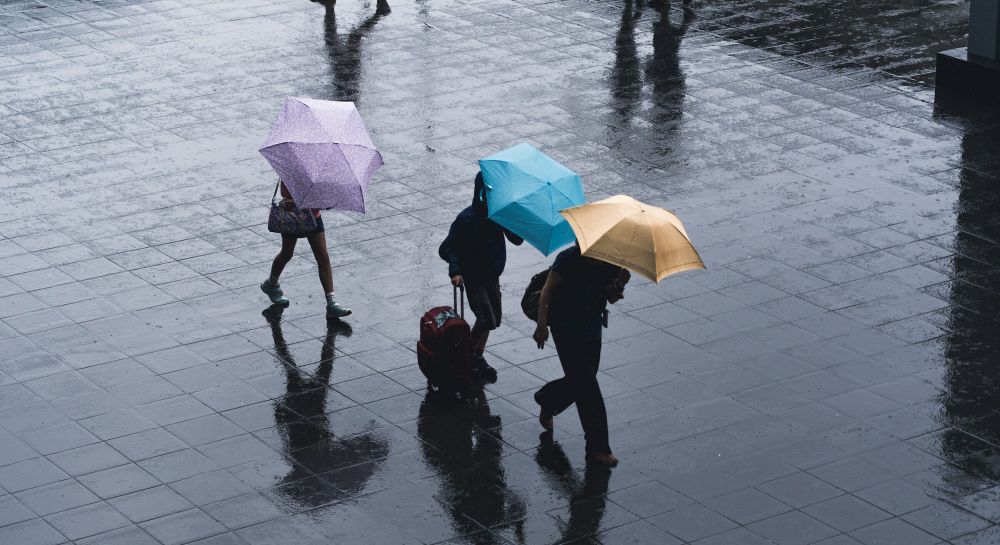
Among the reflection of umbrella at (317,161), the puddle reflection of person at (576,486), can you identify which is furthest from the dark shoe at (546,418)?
the reflection of umbrella at (317,161)

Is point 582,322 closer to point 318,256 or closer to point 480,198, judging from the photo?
point 480,198

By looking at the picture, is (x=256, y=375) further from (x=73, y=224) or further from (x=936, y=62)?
(x=936, y=62)

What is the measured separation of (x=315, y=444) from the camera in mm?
9961

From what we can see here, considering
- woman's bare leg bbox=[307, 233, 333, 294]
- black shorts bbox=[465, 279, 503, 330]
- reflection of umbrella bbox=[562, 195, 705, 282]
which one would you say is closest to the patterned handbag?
woman's bare leg bbox=[307, 233, 333, 294]

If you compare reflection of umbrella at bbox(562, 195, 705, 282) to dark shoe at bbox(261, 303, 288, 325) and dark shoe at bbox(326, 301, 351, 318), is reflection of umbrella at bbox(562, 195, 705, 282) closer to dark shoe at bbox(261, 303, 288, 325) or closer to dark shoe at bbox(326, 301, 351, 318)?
dark shoe at bbox(326, 301, 351, 318)

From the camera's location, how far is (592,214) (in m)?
9.30

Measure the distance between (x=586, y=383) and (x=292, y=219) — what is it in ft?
10.7

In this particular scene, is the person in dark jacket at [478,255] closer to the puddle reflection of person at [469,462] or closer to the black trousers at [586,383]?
the puddle reflection of person at [469,462]

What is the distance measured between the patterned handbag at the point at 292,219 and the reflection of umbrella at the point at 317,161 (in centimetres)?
54

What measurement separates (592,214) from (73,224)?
645 cm

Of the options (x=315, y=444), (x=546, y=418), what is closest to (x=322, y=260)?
(x=315, y=444)

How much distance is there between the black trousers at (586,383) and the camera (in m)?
9.48

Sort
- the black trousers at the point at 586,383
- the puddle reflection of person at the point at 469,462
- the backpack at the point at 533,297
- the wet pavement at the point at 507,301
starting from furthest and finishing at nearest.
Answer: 1. the backpack at the point at 533,297
2. the black trousers at the point at 586,383
3. the wet pavement at the point at 507,301
4. the puddle reflection of person at the point at 469,462

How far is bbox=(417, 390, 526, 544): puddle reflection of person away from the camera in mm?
9039
